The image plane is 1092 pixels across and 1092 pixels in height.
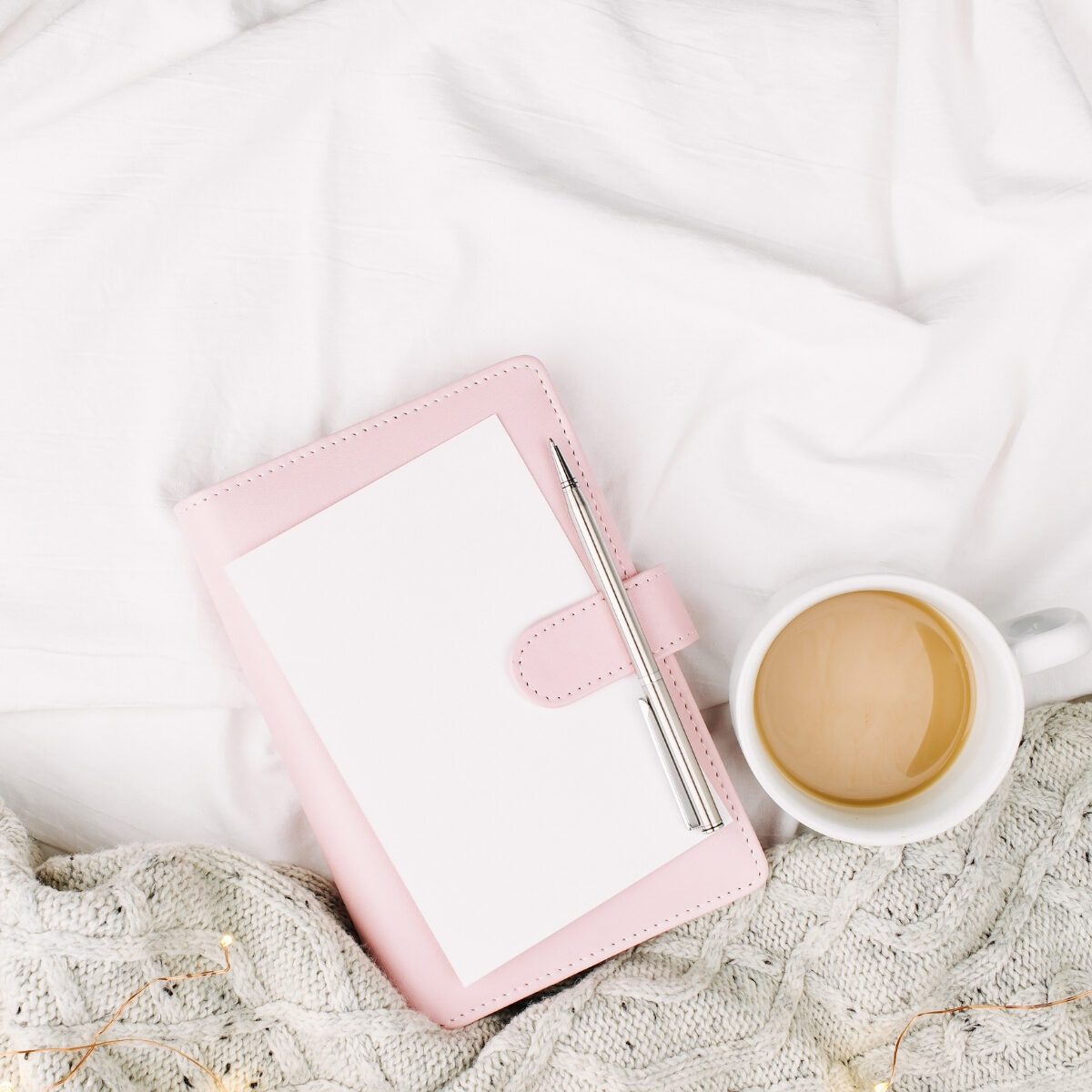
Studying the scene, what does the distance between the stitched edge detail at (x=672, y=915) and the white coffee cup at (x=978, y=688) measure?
0.13 feet

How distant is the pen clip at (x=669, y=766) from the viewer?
58 centimetres

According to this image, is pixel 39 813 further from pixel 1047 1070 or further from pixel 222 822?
pixel 1047 1070

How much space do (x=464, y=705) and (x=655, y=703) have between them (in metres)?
0.11

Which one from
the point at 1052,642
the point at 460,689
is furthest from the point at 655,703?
the point at 1052,642

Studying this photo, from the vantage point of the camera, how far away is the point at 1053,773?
2.12ft

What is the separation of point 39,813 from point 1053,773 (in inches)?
27.5

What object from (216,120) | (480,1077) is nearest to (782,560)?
(480,1077)

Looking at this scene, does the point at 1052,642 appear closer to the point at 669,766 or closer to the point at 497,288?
the point at 669,766

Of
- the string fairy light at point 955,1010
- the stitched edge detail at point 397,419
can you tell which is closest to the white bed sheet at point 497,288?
the stitched edge detail at point 397,419

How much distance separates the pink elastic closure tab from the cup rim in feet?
0.16

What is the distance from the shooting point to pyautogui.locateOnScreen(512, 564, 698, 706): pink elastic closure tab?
22.5 inches

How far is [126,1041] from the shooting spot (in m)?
0.56

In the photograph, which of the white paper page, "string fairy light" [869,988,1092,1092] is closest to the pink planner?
the white paper page

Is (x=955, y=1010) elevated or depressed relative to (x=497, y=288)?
depressed
